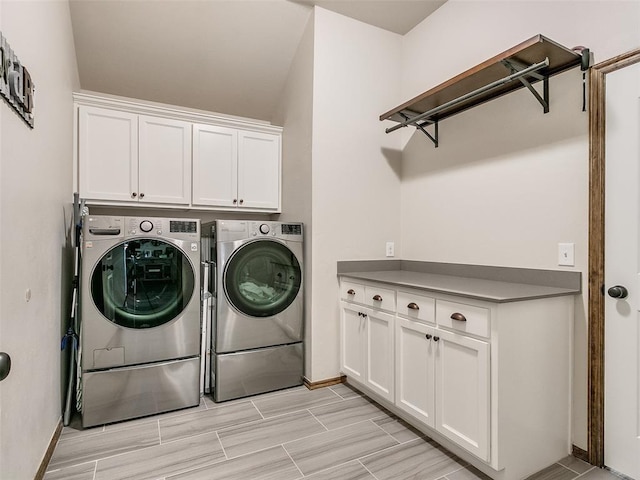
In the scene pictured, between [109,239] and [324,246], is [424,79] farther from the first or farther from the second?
[109,239]

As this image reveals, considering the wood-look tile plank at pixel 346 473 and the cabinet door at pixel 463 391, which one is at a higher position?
the cabinet door at pixel 463 391

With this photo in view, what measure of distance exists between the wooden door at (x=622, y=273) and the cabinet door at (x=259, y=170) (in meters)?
2.35

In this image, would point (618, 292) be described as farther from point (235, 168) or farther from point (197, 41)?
point (197, 41)

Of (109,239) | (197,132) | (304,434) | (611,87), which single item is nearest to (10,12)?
(109,239)

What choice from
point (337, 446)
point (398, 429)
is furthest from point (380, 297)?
point (337, 446)

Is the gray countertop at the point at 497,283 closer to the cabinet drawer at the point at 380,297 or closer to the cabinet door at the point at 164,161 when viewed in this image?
the cabinet drawer at the point at 380,297

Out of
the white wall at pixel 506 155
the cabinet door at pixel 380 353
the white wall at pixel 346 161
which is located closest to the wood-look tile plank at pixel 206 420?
the white wall at pixel 346 161

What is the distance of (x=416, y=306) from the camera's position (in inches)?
81.0

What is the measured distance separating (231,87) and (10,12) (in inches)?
82.7

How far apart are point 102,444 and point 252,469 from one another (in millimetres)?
915

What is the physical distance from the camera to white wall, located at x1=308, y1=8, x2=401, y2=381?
2809mm

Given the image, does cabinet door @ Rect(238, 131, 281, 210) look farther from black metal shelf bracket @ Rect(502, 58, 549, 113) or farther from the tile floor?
black metal shelf bracket @ Rect(502, 58, 549, 113)

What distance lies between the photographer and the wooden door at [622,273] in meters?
1.69

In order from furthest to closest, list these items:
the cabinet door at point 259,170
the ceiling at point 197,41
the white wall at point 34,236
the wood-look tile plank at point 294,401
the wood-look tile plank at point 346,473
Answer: the cabinet door at point 259,170, the ceiling at point 197,41, the wood-look tile plank at point 294,401, the wood-look tile plank at point 346,473, the white wall at point 34,236
